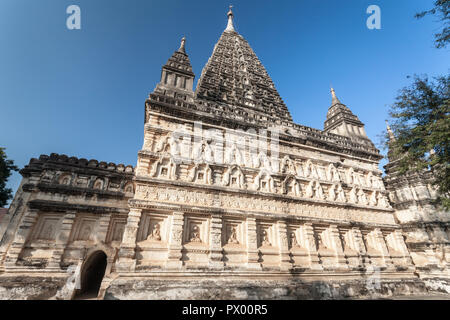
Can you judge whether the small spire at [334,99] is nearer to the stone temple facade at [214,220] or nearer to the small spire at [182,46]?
the stone temple facade at [214,220]

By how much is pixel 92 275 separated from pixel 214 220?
682 centimetres

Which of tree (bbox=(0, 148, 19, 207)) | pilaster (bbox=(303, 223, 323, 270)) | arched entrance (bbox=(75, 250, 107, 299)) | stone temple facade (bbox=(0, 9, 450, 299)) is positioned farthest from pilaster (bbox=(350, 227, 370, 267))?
tree (bbox=(0, 148, 19, 207))

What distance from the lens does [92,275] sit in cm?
969

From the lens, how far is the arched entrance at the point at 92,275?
8.56 meters

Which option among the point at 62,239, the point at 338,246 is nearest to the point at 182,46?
the point at 62,239

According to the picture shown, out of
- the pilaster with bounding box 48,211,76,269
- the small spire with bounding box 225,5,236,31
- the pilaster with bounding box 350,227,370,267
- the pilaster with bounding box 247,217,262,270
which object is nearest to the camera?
the pilaster with bounding box 48,211,76,269

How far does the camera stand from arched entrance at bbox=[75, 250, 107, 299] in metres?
8.56

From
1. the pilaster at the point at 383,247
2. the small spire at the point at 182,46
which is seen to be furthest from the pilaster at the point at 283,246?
the small spire at the point at 182,46

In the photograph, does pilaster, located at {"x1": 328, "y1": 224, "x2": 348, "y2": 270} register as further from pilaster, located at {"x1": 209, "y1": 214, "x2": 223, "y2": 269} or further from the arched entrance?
the arched entrance

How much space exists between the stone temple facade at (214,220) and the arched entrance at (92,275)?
64 mm

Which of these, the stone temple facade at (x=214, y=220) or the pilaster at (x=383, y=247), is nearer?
the stone temple facade at (x=214, y=220)

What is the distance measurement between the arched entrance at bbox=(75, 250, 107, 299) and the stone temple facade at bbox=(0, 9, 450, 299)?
0.21 ft
